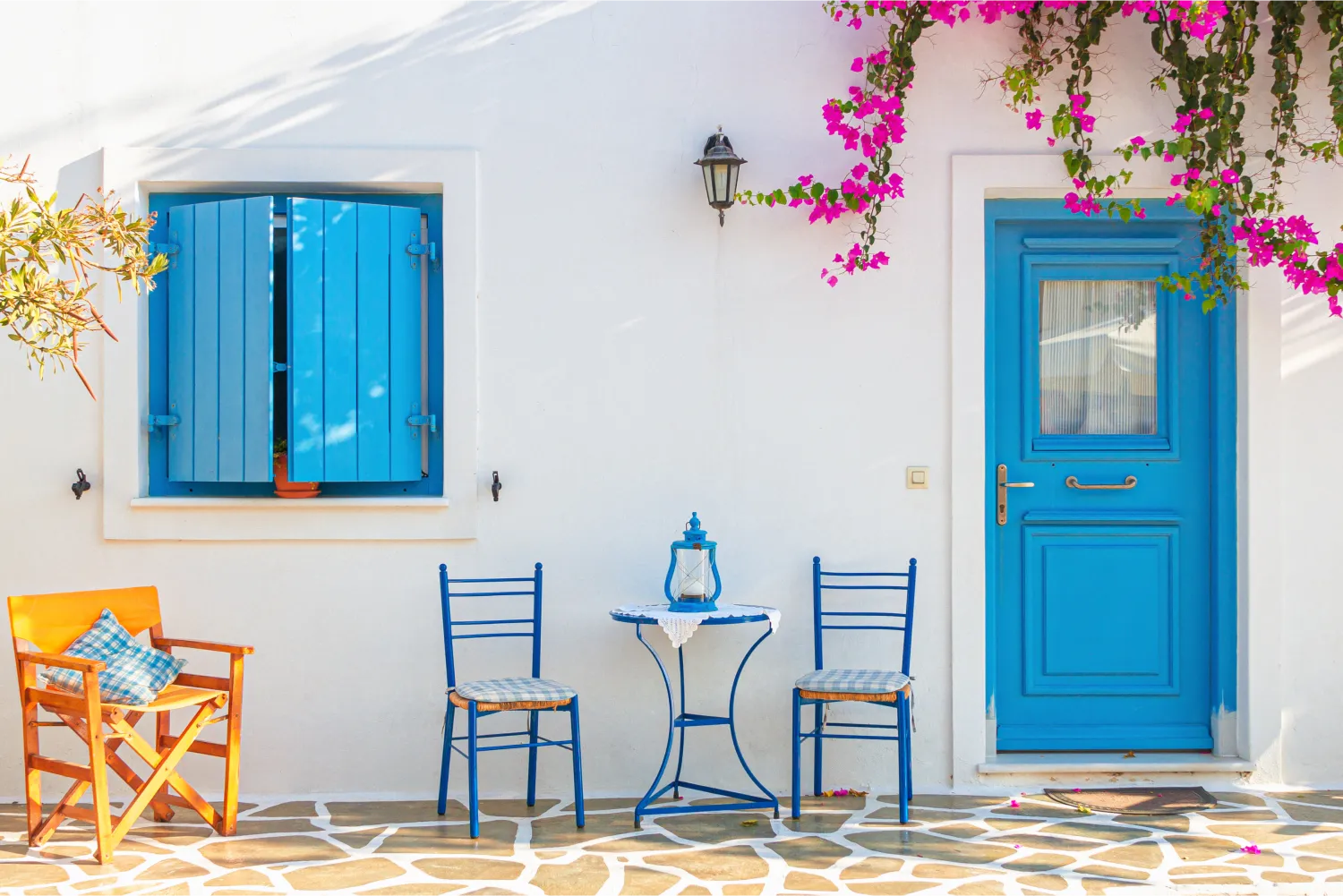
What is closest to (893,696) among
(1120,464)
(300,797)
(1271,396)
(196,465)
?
(1120,464)

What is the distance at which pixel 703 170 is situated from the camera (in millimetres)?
4902

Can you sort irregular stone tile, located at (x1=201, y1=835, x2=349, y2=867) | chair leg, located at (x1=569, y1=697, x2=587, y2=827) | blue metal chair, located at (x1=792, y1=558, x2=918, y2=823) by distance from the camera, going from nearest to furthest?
irregular stone tile, located at (x1=201, y1=835, x2=349, y2=867) < chair leg, located at (x1=569, y1=697, x2=587, y2=827) < blue metal chair, located at (x1=792, y1=558, x2=918, y2=823)

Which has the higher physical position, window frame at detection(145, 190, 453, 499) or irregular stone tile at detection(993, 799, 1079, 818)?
window frame at detection(145, 190, 453, 499)

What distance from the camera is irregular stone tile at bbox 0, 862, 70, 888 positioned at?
389 centimetres

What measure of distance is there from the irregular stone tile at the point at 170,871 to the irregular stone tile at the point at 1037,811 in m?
2.74

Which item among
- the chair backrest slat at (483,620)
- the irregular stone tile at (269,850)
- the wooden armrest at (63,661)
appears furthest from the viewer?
the chair backrest slat at (483,620)

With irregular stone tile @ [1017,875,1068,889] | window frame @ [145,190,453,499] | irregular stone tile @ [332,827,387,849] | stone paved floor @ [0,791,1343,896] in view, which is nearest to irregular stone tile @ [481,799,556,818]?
stone paved floor @ [0,791,1343,896]

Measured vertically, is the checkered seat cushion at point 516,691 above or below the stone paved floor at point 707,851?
above

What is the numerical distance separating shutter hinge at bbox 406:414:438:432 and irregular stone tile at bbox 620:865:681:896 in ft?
6.16

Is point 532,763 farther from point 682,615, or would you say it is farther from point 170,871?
point 170,871

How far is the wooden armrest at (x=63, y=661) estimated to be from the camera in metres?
4.00

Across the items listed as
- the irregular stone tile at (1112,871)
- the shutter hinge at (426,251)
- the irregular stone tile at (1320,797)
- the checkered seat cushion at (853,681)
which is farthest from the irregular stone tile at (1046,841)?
the shutter hinge at (426,251)

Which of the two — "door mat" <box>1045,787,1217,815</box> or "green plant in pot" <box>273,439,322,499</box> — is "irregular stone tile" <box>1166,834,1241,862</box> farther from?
"green plant in pot" <box>273,439,322,499</box>

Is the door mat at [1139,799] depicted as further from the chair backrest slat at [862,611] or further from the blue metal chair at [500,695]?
the blue metal chair at [500,695]
